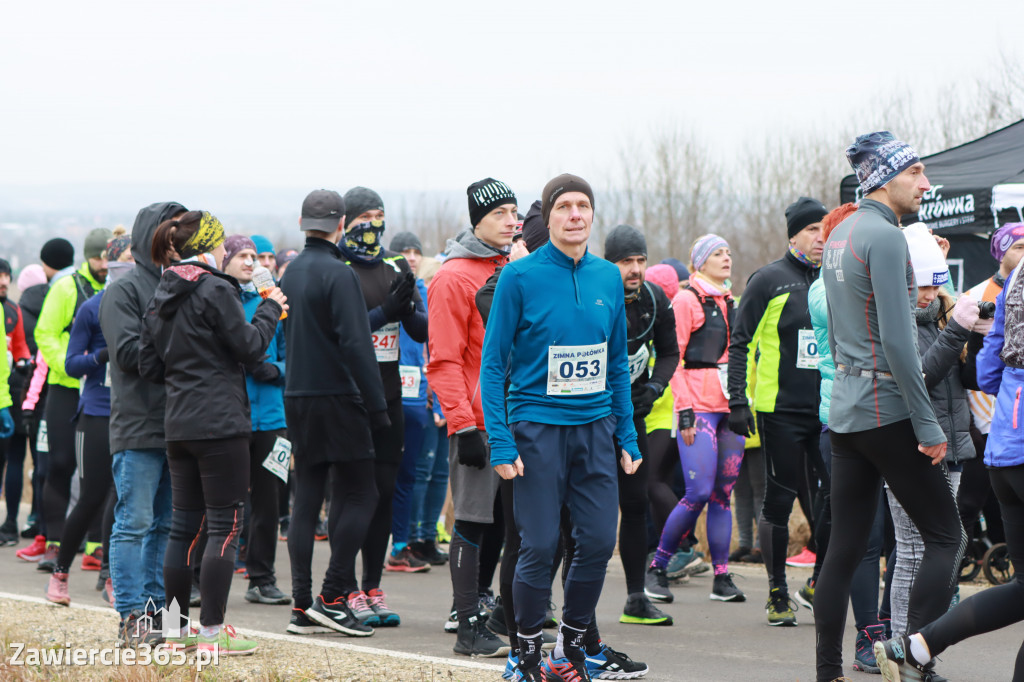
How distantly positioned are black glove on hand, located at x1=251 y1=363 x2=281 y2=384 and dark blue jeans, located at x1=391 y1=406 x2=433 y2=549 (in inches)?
46.5

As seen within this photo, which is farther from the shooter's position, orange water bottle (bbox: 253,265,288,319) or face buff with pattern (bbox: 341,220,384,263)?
face buff with pattern (bbox: 341,220,384,263)

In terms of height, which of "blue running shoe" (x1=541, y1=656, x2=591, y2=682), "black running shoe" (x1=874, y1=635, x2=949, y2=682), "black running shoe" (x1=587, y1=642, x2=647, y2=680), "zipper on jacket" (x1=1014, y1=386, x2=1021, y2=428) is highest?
"zipper on jacket" (x1=1014, y1=386, x2=1021, y2=428)

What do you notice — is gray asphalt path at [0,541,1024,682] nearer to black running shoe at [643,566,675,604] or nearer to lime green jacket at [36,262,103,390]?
black running shoe at [643,566,675,604]

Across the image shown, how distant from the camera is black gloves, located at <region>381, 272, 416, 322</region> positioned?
7.57m

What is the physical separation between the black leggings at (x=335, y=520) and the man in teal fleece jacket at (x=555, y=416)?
201 cm

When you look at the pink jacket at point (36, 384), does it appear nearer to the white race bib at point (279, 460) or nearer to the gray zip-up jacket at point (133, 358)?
the white race bib at point (279, 460)

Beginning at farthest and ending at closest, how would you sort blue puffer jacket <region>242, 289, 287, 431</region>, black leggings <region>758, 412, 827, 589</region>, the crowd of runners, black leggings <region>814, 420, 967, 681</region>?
blue puffer jacket <region>242, 289, 287, 431</region> → black leggings <region>758, 412, 827, 589</region> → the crowd of runners → black leggings <region>814, 420, 967, 681</region>

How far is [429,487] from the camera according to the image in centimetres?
1052

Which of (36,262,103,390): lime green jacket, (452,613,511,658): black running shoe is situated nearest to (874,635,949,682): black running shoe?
(452,613,511,658): black running shoe

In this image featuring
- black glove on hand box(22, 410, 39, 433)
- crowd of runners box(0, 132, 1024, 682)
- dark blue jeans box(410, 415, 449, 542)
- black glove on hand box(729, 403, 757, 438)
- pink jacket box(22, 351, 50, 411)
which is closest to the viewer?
crowd of runners box(0, 132, 1024, 682)

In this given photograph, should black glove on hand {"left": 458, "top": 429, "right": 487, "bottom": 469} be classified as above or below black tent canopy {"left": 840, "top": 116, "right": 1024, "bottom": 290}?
below

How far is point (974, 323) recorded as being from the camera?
5.27m

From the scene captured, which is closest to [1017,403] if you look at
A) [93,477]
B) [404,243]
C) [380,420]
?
[380,420]

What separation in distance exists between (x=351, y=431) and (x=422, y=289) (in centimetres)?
330
